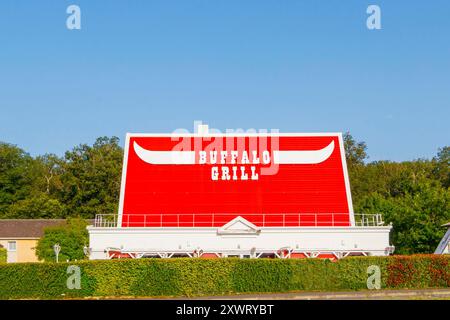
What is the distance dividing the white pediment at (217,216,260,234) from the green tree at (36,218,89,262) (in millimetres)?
19334

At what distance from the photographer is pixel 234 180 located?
49.8 meters

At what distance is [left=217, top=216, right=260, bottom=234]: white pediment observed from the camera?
1786 inches

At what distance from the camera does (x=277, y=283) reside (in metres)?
37.2

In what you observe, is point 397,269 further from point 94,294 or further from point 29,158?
→ point 29,158

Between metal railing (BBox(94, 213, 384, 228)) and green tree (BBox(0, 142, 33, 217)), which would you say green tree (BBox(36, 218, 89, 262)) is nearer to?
metal railing (BBox(94, 213, 384, 228))

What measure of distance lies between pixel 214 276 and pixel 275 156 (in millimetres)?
15461

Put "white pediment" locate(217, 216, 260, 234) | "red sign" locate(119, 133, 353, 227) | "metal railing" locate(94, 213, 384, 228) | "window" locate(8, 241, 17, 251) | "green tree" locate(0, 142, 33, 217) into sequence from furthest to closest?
"green tree" locate(0, 142, 33, 217), "window" locate(8, 241, 17, 251), "red sign" locate(119, 133, 353, 227), "metal railing" locate(94, 213, 384, 228), "white pediment" locate(217, 216, 260, 234)

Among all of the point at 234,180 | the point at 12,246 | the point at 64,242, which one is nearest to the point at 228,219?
the point at 234,180

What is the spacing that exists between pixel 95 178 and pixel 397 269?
57411 mm

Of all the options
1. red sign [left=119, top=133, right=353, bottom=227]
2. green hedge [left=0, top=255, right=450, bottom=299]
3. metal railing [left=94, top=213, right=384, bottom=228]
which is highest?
red sign [left=119, top=133, right=353, bottom=227]

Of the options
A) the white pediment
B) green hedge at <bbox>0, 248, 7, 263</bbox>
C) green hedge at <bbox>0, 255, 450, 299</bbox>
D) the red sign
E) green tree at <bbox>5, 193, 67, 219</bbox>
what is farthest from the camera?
green tree at <bbox>5, 193, 67, 219</bbox>

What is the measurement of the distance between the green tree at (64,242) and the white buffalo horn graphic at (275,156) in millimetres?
13811

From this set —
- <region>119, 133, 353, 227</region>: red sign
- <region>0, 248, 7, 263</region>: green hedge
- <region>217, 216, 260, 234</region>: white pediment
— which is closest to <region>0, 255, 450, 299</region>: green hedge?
<region>217, 216, 260, 234</region>: white pediment
